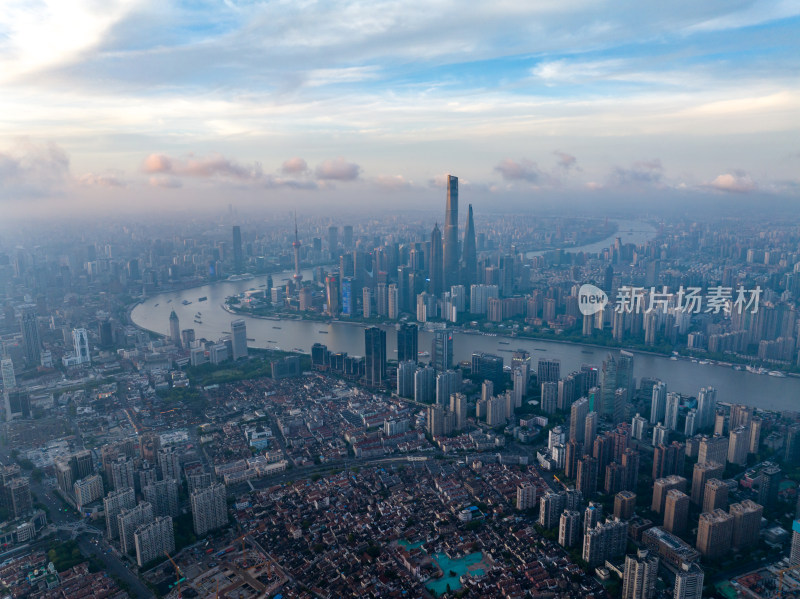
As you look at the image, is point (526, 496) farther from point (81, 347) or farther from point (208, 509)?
point (81, 347)

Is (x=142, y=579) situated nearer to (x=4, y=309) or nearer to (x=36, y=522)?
Answer: (x=36, y=522)

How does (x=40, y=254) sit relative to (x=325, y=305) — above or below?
above

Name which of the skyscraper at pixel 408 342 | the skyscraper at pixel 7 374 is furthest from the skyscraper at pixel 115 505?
the skyscraper at pixel 408 342

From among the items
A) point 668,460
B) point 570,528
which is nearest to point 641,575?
point 570,528

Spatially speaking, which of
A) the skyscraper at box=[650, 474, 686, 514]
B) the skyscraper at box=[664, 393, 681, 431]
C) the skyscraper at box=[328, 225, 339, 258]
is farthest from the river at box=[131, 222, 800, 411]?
the skyscraper at box=[328, 225, 339, 258]

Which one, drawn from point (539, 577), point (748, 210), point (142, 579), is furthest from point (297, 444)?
point (748, 210)

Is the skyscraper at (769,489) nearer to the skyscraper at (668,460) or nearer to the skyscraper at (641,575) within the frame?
the skyscraper at (668,460)
